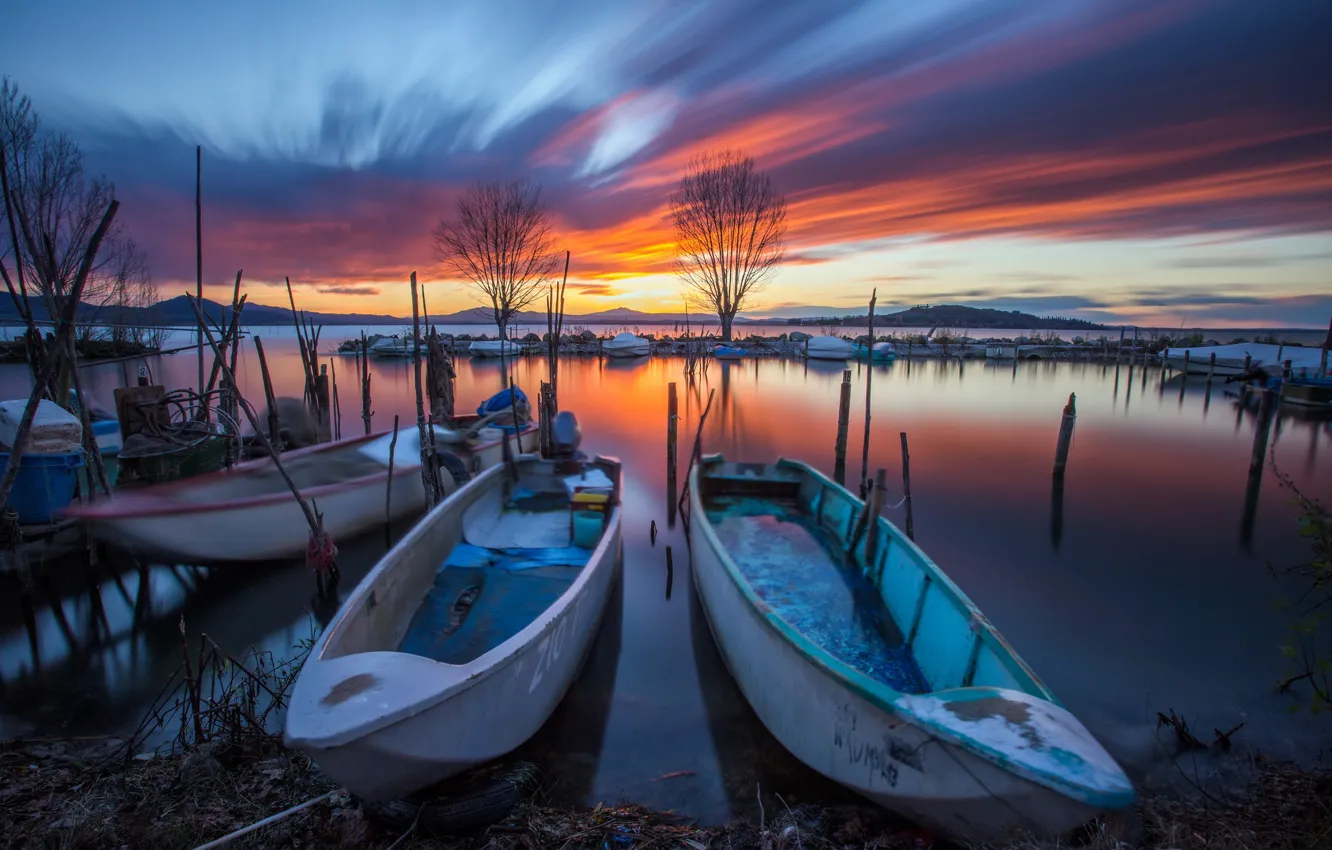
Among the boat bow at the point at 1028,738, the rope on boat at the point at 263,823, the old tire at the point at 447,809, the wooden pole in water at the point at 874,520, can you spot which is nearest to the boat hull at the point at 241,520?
the rope on boat at the point at 263,823

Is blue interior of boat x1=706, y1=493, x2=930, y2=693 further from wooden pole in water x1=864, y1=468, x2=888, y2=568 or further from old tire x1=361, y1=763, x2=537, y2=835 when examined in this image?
old tire x1=361, y1=763, x2=537, y2=835

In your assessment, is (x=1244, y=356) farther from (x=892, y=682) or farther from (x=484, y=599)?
(x=484, y=599)

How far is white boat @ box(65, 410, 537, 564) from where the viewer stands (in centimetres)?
580

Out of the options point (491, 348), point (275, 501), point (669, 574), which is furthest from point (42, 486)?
point (491, 348)

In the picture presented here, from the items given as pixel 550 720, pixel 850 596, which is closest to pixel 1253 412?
pixel 850 596

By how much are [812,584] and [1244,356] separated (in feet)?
99.6

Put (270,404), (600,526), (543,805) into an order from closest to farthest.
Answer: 1. (543,805)
2. (600,526)
3. (270,404)

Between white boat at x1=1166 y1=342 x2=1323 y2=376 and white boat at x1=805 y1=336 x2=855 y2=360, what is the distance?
1601 centimetres

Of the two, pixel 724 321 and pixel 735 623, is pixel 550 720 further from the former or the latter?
pixel 724 321

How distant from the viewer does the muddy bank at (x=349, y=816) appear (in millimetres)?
2791

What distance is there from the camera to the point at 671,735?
173 inches

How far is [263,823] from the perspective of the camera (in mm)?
2795

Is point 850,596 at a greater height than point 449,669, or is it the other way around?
point 449,669

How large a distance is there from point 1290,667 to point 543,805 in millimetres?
6387
